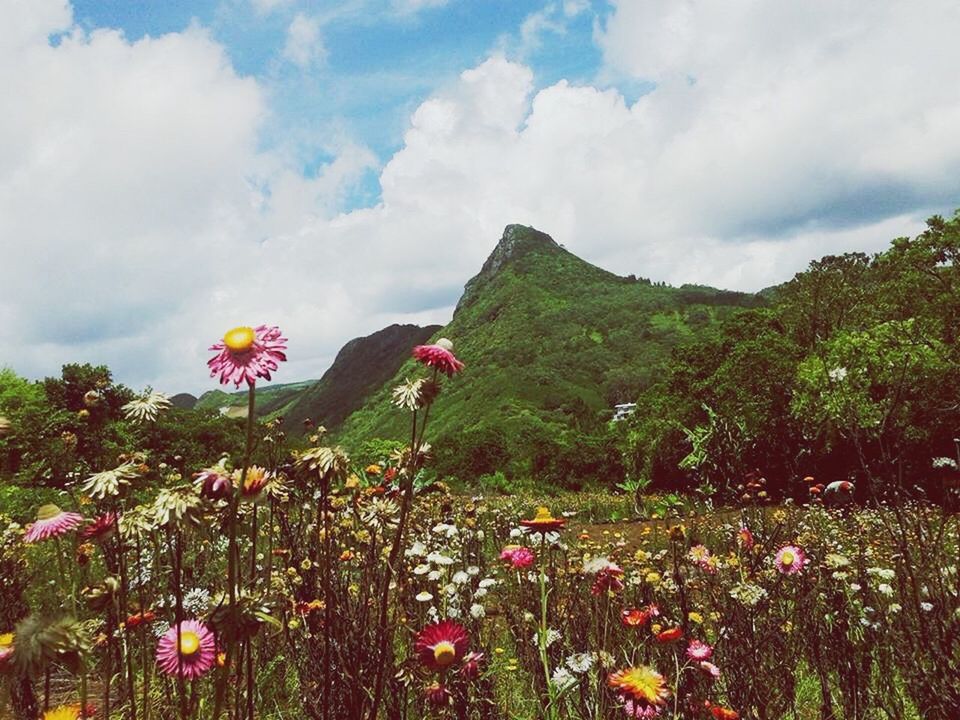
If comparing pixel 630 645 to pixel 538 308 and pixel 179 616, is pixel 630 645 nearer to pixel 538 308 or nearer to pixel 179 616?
pixel 179 616

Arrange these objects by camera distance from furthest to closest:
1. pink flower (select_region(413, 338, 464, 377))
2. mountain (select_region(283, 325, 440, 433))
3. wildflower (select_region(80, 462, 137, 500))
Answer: mountain (select_region(283, 325, 440, 433)) < pink flower (select_region(413, 338, 464, 377)) < wildflower (select_region(80, 462, 137, 500))

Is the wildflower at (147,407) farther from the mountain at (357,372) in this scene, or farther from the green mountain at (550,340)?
the mountain at (357,372)

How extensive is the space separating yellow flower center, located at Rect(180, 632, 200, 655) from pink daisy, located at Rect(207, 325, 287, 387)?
2.66 ft

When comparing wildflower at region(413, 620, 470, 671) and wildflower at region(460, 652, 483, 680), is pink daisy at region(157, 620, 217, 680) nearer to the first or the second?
wildflower at region(413, 620, 470, 671)

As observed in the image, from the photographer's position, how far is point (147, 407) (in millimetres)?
1880

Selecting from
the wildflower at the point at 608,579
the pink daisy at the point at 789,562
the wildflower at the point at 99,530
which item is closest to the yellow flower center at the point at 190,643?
the wildflower at the point at 99,530

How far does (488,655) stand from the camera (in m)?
3.38

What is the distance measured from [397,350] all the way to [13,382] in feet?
342

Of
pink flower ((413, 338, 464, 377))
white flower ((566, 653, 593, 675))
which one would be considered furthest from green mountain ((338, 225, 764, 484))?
pink flower ((413, 338, 464, 377))

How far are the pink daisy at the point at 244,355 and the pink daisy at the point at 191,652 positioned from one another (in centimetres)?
69

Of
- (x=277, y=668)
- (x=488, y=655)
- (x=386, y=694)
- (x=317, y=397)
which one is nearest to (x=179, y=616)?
(x=386, y=694)

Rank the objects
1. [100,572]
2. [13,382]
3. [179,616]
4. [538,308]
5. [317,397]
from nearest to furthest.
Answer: [179,616] → [100,572] → [13,382] → [538,308] → [317,397]

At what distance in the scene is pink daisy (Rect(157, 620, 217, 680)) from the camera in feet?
5.94

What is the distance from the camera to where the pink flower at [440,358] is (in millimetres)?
1760
